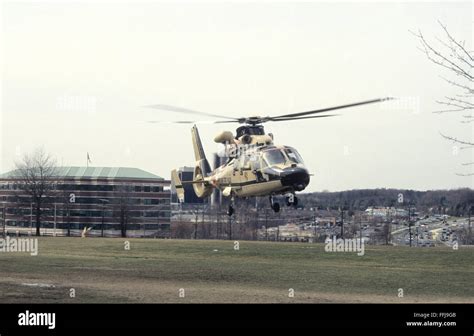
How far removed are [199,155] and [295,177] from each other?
1394cm

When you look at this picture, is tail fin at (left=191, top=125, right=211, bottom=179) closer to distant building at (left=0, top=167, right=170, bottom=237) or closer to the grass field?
the grass field

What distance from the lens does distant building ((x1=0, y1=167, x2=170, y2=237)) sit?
10781 cm

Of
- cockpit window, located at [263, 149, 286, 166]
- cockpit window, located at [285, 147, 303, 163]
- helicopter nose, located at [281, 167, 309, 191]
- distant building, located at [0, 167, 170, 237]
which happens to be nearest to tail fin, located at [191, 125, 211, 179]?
cockpit window, located at [263, 149, 286, 166]

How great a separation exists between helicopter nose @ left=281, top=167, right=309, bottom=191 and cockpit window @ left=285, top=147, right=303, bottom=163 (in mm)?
861

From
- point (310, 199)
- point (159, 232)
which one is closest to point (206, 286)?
point (310, 199)

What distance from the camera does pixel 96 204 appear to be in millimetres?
120562

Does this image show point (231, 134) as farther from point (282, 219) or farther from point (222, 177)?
point (282, 219)

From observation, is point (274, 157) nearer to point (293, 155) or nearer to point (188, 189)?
point (293, 155)

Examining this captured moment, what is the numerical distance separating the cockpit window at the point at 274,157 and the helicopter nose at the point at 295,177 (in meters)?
0.95

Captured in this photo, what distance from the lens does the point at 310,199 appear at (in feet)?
340

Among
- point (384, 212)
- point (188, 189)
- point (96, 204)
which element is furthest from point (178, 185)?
point (384, 212)

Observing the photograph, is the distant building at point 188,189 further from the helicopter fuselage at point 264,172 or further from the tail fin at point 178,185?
the helicopter fuselage at point 264,172

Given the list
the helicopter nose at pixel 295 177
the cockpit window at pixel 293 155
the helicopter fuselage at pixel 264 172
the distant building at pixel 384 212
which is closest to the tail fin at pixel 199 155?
the helicopter fuselage at pixel 264 172
